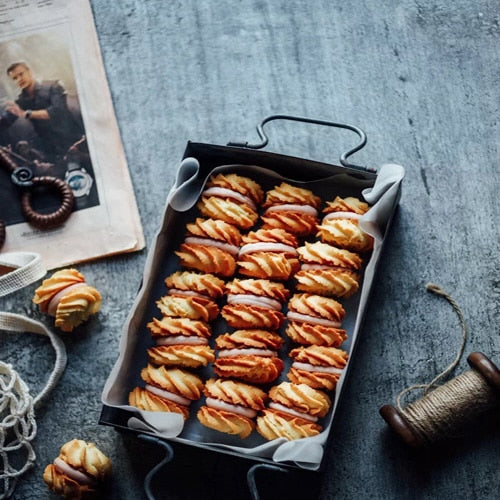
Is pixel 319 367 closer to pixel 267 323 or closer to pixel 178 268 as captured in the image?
pixel 267 323

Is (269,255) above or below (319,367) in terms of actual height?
above

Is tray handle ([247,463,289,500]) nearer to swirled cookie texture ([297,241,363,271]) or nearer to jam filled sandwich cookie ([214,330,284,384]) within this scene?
jam filled sandwich cookie ([214,330,284,384])

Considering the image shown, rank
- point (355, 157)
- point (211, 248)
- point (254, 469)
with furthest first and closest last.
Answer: point (355, 157), point (211, 248), point (254, 469)

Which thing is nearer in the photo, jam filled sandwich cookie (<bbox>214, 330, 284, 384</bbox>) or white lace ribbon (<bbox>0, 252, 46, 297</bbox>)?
jam filled sandwich cookie (<bbox>214, 330, 284, 384</bbox>)

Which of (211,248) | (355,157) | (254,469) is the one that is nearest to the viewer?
(254,469)

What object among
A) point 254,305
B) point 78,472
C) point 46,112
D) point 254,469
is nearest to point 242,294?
point 254,305

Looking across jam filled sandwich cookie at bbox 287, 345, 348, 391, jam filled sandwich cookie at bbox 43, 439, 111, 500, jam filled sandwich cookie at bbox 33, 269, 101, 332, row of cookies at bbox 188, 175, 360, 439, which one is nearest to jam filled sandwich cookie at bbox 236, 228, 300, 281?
row of cookies at bbox 188, 175, 360, 439

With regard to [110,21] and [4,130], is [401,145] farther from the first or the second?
[4,130]

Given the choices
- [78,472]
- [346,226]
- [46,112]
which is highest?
[46,112]
